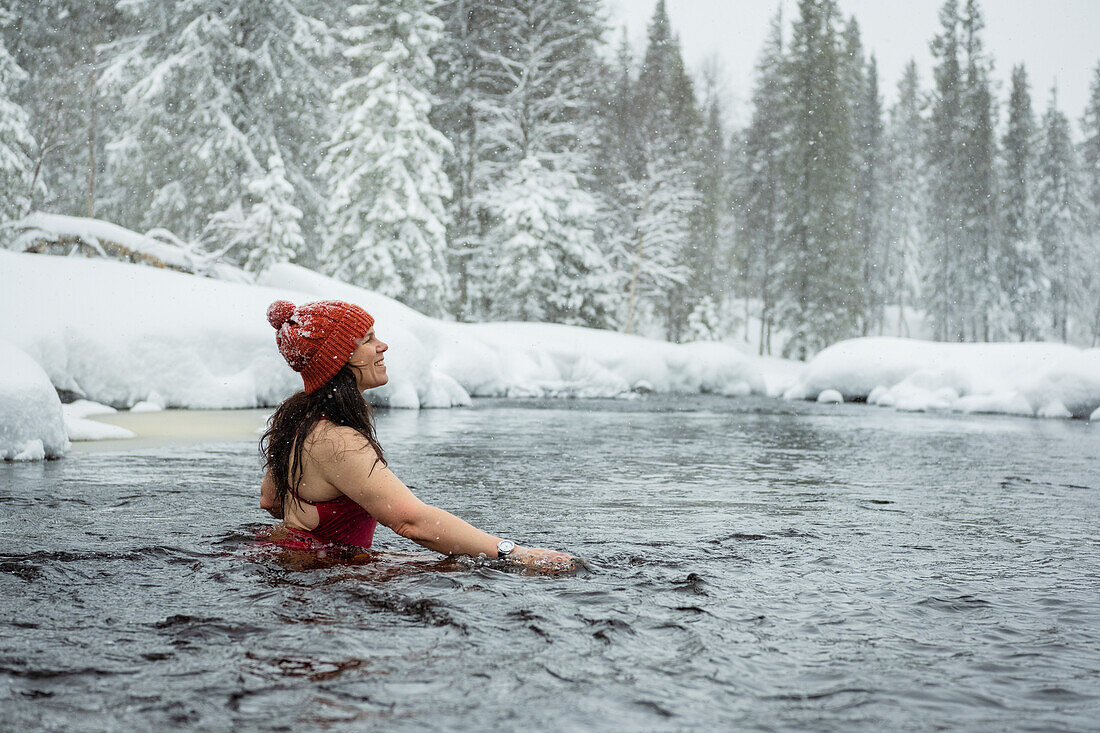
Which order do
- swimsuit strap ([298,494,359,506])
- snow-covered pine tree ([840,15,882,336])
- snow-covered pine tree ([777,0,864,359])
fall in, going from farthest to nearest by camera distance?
snow-covered pine tree ([840,15,882,336]) < snow-covered pine tree ([777,0,864,359]) < swimsuit strap ([298,494,359,506])

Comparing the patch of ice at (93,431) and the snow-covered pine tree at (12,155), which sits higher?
the snow-covered pine tree at (12,155)

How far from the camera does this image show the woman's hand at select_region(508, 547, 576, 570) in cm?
377

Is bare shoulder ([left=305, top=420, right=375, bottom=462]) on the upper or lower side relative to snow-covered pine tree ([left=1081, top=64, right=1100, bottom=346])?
lower

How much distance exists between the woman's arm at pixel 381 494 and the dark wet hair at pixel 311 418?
6 centimetres

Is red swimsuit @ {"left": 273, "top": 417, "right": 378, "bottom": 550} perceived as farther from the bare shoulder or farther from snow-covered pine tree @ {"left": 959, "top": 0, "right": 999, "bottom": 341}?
snow-covered pine tree @ {"left": 959, "top": 0, "right": 999, "bottom": 341}

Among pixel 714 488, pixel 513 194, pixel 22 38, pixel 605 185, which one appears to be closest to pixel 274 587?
pixel 714 488

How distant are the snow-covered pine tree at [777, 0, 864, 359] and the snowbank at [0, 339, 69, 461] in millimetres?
32272

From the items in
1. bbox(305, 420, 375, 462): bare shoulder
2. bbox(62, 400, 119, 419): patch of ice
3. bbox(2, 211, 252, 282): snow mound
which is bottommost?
bbox(62, 400, 119, 419): patch of ice

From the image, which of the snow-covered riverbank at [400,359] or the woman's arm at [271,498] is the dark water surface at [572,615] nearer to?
the woman's arm at [271,498]

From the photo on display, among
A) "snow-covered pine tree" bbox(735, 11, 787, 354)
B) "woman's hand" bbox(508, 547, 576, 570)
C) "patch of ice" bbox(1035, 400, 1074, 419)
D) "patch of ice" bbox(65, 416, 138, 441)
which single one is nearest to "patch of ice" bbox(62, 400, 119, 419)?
"patch of ice" bbox(65, 416, 138, 441)

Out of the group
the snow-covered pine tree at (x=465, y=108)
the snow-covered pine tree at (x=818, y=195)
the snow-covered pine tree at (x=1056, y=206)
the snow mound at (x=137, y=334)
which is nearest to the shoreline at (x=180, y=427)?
the snow mound at (x=137, y=334)

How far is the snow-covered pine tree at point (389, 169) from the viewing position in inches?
1006

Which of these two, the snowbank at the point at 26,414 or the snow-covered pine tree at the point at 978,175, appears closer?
the snowbank at the point at 26,414

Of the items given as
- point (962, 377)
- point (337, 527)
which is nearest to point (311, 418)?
point (337, 527)
